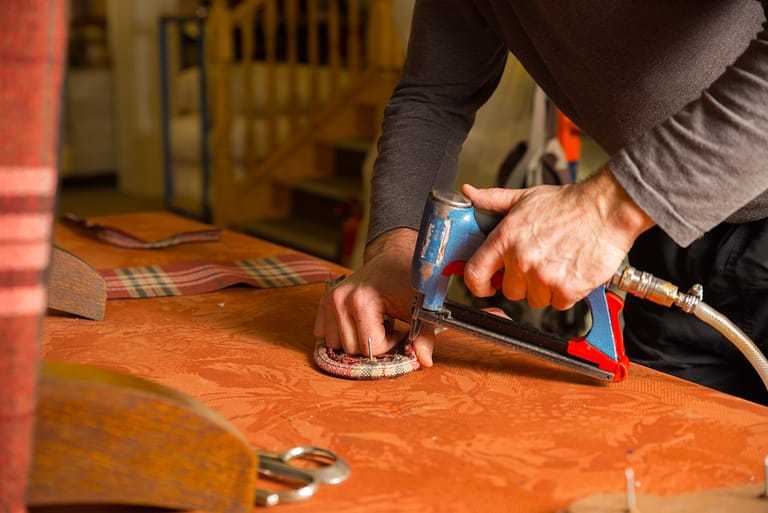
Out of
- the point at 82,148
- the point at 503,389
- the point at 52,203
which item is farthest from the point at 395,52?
the point at 52,203

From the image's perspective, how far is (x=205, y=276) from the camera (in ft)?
4.34

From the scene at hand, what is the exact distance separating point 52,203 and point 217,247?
3.42ft

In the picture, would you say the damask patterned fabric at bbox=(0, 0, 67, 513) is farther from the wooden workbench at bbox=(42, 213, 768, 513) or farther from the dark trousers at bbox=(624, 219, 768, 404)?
the dark trousers at bbox=(624, 219, 768, 404)

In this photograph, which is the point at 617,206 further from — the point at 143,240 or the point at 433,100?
the point at 143,240

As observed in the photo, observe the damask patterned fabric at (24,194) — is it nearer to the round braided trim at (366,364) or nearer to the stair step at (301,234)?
the round braided trim at (366,364)

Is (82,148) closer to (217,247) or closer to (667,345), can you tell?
(217,247)

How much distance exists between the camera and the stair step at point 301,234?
4.19 metres

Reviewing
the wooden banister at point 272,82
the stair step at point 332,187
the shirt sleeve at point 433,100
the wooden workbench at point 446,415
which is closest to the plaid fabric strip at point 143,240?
the wooden workbench at point 446,415

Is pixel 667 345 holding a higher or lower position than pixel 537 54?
lower

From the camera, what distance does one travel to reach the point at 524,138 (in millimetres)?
2270

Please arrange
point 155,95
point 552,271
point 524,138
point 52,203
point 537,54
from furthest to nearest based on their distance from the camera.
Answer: point 155,95 → point 524,138 → point 537,54 → point 552,271 → point 52,203

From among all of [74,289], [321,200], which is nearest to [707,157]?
[74,289]

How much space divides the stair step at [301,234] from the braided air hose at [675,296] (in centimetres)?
→ 304

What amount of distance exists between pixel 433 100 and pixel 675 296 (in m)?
0.51
